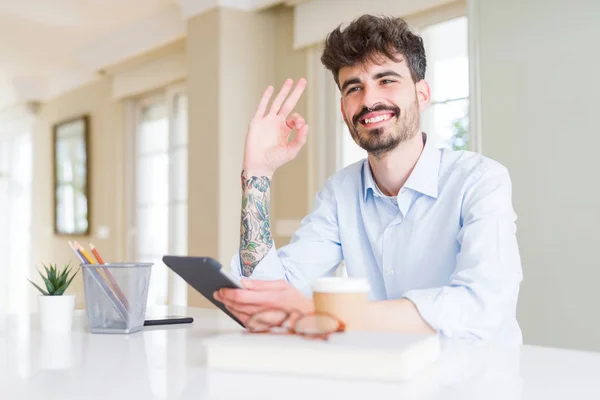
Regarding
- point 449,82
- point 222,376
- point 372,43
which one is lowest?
point 222,376

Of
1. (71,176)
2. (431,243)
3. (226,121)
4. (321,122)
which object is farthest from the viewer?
(71,176)

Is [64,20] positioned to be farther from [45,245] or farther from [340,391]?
[340,391]

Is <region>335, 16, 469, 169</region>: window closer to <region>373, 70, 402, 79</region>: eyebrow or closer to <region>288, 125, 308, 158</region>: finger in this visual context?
<region>373, 70, 402, 79</region>: eyebrow

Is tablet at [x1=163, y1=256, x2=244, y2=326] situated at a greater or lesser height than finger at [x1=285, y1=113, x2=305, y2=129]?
lesser

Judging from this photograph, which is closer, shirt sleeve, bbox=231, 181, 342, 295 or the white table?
the white table

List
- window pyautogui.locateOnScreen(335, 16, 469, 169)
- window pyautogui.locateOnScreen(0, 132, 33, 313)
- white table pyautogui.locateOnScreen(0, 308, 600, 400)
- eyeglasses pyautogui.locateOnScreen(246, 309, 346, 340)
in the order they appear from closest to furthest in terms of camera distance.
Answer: white table pyautogui.locateOnScreen(0, 308, 600, 400) < eyeglasses pyautogui.locateOnScreen(246, 309, 346, 340) < window pyautogui.locateOnScreen(335, 16, 469, 169) < window pyautogui.locateOnScreen(0, 132, 33, 313)

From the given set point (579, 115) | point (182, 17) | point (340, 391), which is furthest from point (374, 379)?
point (182, 17)

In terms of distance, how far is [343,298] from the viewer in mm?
933

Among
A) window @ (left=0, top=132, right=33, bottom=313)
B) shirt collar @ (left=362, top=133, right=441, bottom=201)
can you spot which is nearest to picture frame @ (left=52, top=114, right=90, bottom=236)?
window @ (left=0, top=132, right=33, bottom=313)

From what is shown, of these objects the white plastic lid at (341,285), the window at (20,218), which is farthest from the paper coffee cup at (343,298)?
the window at (20,218)

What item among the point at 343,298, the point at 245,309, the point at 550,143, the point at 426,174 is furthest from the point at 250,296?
the point at 550,143

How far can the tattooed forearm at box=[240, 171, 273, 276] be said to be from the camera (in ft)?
5.18

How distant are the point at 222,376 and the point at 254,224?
786mm

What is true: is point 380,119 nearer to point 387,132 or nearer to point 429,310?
point 387,132
